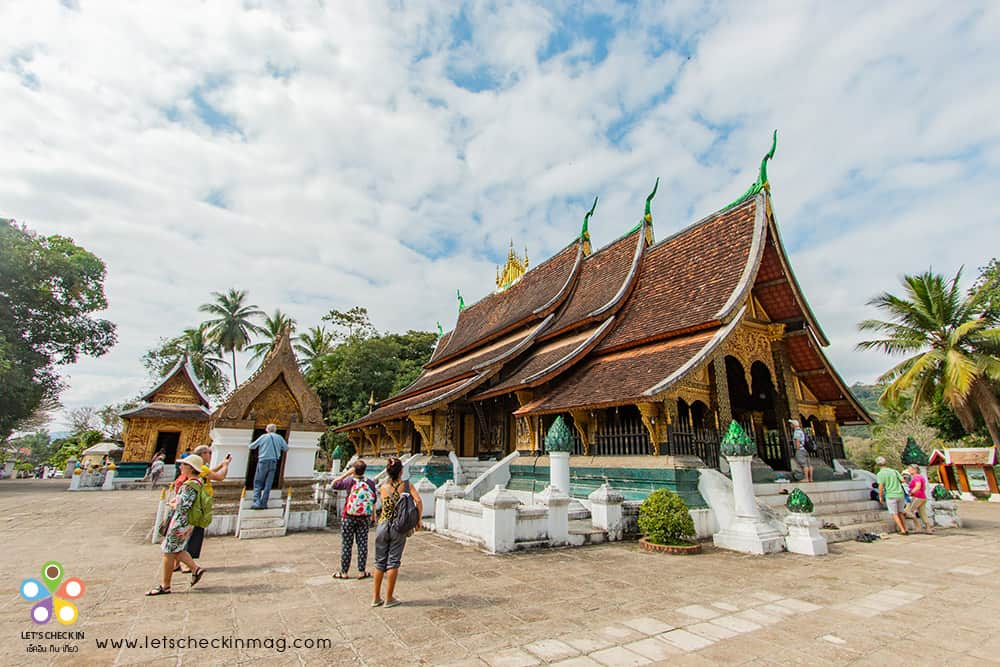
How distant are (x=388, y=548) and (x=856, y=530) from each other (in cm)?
748

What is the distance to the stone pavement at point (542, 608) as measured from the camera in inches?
112

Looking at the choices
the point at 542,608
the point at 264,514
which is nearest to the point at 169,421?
the point at 264,514

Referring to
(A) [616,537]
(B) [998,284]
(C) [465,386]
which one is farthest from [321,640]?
(B) [998,284]

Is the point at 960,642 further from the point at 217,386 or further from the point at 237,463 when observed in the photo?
the point at 217,386

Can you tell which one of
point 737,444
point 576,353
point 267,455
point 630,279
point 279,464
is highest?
point 630,279

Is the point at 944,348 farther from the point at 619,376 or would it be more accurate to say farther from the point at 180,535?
the point at 180,535

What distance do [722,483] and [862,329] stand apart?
683 inches

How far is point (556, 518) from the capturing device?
629cm

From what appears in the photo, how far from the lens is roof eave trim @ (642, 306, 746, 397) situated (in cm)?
749

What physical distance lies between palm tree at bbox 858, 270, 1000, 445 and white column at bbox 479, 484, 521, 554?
60.6 ft

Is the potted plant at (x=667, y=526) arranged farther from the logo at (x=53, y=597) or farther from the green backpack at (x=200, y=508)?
the logo at (x=53, y=597)

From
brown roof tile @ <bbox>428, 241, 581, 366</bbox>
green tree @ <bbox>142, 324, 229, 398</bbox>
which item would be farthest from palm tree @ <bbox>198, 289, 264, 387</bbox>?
brown roof tile @ <bbox>428, 241, 581, 366</bbox>

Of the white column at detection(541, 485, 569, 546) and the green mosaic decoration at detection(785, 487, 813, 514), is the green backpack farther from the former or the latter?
the green mosaic decoration at detection(785, 487, 813, 514)

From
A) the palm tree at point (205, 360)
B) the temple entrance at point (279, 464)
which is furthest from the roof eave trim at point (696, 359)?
the palm tree at point (205, 360)
